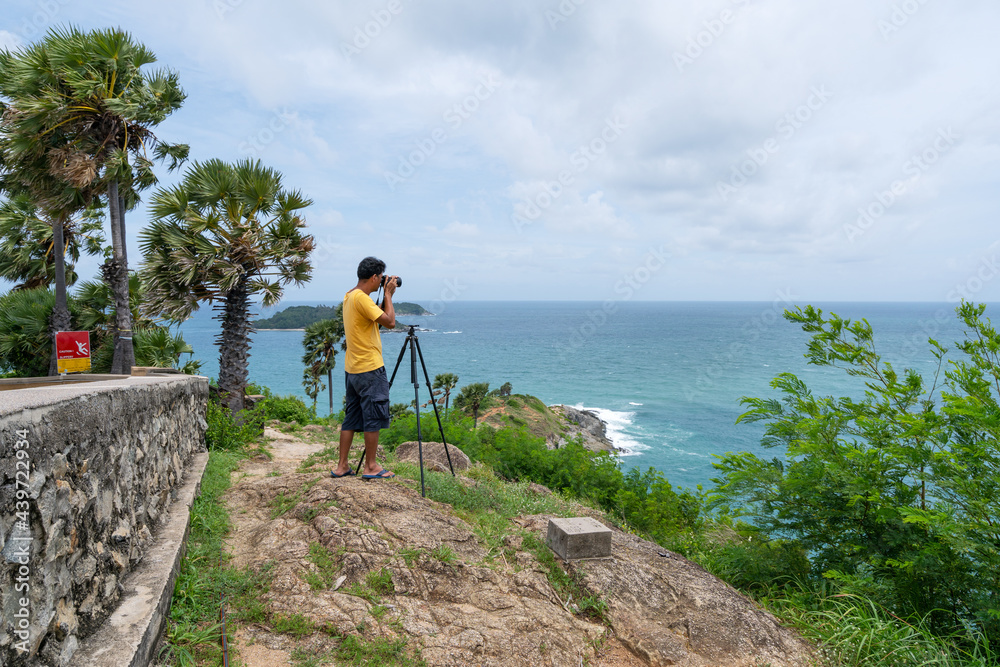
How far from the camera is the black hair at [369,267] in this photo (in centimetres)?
493

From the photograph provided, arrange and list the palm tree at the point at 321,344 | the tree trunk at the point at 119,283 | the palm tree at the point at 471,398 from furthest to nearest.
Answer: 1. the palm tree at the point at 471,398
2. the palm tree at the point at 321,344
3. the tree trunk at the point at 119,283

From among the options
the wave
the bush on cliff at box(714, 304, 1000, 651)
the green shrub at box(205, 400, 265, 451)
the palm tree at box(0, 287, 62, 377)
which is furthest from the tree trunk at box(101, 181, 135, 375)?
the wave

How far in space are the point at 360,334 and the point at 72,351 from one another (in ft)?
9.91

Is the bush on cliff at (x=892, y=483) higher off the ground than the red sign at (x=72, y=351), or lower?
lower

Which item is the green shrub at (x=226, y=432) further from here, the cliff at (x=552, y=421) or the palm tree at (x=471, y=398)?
the palm tree at (x=471, y=398)

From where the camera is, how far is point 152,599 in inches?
108

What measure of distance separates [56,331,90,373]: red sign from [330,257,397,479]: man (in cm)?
273

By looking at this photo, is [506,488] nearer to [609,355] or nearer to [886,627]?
[886,627]

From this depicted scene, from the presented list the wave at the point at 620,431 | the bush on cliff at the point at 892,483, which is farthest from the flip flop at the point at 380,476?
the wave at the point at 620,431

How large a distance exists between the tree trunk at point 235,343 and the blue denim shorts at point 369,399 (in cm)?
611

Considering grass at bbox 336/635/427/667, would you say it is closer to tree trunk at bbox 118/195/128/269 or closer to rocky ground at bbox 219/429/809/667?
rocky ground at bbox 219/429/809/667

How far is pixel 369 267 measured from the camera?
4.94 metres

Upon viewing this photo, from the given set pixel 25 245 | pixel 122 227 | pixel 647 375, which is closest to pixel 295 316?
pixel 647 375

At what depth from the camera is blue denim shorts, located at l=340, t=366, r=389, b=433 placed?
4.86 m
